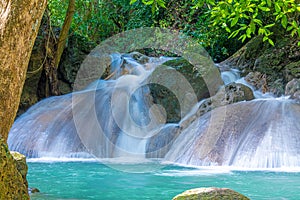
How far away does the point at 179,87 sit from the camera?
38.1 feet

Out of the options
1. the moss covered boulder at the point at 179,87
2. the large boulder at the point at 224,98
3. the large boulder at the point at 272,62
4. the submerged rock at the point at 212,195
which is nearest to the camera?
the submerged rock at the point at 212,195

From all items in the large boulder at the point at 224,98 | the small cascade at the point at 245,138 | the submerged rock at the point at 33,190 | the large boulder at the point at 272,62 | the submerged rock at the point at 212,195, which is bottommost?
the submerged rock at the point at 33,190

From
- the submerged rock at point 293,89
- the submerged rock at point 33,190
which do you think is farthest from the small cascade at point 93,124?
the submerged rock at point 33,190

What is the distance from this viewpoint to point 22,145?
1058cm

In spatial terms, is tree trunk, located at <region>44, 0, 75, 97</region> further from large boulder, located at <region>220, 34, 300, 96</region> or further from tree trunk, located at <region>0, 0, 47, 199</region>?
tree trunk, located at <region>0, 0, 47, 199</region>

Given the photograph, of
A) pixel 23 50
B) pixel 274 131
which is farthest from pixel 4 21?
pixel 274 131

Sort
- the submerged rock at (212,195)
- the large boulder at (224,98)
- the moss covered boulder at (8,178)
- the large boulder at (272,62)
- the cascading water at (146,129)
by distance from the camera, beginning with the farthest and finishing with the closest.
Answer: the large boulder at (272,62)
the large boulder at (224,98)
the cascading water at (146,129)
the submerged rock at (212,195)
the moss covered boulder at (8,178)

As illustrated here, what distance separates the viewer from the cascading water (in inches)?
321

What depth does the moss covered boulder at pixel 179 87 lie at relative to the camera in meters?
11.2

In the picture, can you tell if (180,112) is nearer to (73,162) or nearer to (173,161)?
(173,161)

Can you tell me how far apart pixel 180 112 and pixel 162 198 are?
5721mm

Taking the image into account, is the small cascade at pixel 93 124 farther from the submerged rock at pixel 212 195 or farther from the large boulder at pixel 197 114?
the submerged rock at pixel 212 195

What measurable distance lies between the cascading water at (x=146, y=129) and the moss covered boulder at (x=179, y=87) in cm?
27

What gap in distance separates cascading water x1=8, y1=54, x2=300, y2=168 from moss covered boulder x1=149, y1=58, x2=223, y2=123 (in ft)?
0.90
